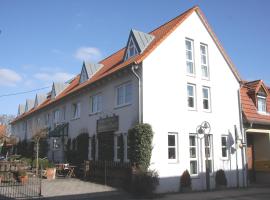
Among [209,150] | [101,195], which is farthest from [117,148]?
[209,150]

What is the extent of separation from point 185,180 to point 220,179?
314 centimetres

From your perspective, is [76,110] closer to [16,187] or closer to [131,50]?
[131,50]

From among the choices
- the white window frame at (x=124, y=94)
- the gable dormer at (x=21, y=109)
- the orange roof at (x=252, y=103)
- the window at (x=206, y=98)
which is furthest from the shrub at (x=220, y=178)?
the gable dormer at (x=21, y=109)

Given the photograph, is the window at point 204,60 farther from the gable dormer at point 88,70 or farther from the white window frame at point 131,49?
the gable dormer at point 88,70

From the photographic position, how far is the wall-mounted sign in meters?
19.7

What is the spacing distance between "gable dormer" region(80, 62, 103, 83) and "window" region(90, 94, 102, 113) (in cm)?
294

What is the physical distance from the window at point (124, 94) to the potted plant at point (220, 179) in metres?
7.15

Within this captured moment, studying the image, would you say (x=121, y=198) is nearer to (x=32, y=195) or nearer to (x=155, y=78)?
(x=32, y=195)

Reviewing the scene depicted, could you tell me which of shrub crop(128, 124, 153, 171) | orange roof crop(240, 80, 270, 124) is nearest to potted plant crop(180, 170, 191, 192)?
shrub crop(128, 124, 153, 171)

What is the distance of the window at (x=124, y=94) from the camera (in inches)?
757

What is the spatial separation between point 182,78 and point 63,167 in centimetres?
1001

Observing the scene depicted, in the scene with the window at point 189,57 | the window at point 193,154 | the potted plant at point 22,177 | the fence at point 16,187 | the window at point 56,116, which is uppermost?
the window at point 189,57

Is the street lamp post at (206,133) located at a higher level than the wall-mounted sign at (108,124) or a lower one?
lower

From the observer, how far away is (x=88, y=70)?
85.9 feet
